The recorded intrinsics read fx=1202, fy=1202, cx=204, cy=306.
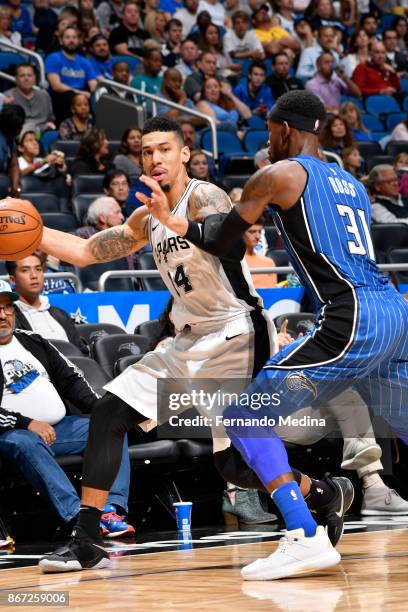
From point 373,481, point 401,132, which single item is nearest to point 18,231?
point 373,481

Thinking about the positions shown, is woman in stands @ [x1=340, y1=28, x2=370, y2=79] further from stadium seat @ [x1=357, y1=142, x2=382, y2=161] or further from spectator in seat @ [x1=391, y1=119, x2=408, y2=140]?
stadium seat @ [x1=357, y1=142, x2=382, y2=161]

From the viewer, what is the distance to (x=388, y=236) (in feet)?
37.1

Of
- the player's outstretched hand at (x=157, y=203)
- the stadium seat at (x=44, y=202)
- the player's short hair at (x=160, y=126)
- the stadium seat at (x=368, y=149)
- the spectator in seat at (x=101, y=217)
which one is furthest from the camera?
the stadium seat at (x=368, y=149)

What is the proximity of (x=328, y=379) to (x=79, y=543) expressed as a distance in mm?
1347

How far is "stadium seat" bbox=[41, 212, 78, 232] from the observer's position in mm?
10248

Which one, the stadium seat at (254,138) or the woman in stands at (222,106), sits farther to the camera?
the woman in stands at (222,106)

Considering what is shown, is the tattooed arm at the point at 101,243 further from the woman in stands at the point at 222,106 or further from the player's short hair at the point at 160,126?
the woman in stands at the point at 222,106

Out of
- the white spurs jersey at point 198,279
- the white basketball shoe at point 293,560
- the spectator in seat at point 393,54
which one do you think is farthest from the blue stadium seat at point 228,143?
the white basketball shoe at point 293,560

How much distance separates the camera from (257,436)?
186 inches

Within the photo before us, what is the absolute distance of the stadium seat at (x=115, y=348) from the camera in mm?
7730

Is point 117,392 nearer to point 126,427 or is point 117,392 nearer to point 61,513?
point 126,427

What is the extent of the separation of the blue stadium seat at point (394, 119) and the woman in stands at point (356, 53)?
3.57ft

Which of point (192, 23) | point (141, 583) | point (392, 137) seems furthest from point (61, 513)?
point (192, 23)

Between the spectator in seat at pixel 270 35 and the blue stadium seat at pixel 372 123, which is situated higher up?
the spectator in seat at pixel 270 35
